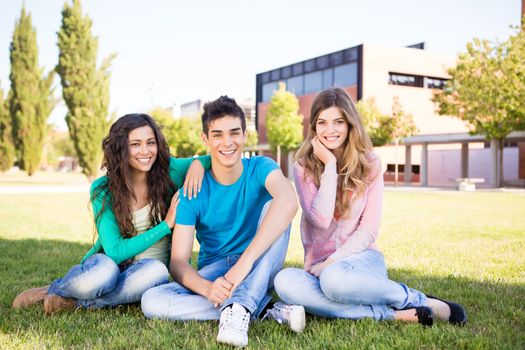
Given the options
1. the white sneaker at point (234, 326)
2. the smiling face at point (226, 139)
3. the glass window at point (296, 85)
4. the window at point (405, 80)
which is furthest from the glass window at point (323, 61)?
the white sneaker at point (234, 326)

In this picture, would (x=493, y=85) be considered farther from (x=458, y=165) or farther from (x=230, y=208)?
(x=230, y=208)

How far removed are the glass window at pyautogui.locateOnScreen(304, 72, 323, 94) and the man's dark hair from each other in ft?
145

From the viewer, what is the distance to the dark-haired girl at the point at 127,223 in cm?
338

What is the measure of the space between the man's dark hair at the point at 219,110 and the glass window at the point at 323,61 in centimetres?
4446

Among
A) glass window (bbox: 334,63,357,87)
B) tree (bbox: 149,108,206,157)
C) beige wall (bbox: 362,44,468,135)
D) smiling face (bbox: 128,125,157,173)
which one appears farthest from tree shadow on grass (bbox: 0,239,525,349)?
tree (bbox: 149,108,206,157)

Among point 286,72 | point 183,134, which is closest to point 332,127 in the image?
point 286,72

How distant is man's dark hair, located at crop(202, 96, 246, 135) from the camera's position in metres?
3.40

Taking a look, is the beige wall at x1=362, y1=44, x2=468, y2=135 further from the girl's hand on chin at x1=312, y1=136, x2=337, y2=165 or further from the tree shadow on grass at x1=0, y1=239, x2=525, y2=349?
the tree shadow on grass at x1=0, y1=239, x2=525, y2=349

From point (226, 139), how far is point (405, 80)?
45228 millimetres

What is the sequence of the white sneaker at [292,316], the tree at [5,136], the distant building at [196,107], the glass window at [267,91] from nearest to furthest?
the white sneaker at [292,316], the tree at [5,136], the glass window at [267,91], the distant building at [196,107]

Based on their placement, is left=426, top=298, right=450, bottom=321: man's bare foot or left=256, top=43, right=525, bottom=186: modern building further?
left=256, top=43, right=525, bottom=186: modern building

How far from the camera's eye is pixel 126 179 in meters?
3.58

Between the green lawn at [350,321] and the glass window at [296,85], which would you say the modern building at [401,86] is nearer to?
the glass window at [296,85]

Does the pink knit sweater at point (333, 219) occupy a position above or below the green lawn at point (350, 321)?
above
